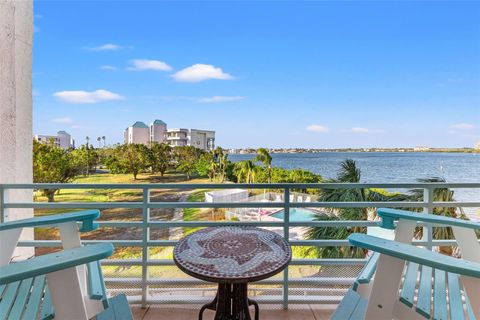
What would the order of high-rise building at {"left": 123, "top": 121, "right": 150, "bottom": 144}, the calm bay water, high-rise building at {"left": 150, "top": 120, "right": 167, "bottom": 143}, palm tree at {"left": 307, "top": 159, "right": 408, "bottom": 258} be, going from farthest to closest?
high-rise building at {"left": 150, "top": 120, "right": 167, "bottom": 143}, high-rise building at {"left": 123, "top": 121, "right": 150, "bottom": 144}, the calm bay water, palm tree at {"left": 307, "top": 159, "right": 408, "bottom": 258}

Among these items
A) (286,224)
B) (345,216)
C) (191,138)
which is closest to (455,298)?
(286,224)

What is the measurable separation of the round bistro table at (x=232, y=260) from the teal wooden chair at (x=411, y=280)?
1.22ft

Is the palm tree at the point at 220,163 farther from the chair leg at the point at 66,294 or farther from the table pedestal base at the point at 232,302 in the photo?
the chair leg at the point at 66,294

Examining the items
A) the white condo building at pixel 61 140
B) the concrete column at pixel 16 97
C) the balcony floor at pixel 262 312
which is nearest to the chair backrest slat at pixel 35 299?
the balcony floor at pixel 262 312

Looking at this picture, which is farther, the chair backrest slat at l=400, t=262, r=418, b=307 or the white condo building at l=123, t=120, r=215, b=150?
the white condo building at l=123, t=120, r=215, b=150

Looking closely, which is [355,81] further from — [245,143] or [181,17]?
[181,17]

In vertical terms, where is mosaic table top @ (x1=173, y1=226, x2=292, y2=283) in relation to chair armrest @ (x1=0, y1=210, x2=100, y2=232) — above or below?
below

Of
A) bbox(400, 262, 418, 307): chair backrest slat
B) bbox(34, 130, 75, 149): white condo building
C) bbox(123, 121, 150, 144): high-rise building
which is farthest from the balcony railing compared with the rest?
bbox(123, 121, 150, 144): high-rise building

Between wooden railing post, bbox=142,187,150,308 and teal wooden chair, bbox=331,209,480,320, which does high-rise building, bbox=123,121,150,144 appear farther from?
teal wooden chair, bbox=331,209,480,320

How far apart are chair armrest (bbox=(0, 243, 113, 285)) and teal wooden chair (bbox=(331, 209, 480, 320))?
3.17 feet

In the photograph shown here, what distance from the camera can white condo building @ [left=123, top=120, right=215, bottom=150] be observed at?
1045 inches

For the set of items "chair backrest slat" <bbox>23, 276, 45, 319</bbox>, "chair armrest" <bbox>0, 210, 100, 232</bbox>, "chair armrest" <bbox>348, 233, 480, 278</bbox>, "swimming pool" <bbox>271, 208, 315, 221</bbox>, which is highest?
"chair armrest" <bbox>0, 210, 100, 232</bbox>

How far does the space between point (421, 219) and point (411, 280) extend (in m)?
0.31

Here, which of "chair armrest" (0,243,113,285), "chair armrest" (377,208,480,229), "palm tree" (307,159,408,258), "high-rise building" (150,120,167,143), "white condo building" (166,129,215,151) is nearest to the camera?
"chair armrest" (0,243,113,285)
